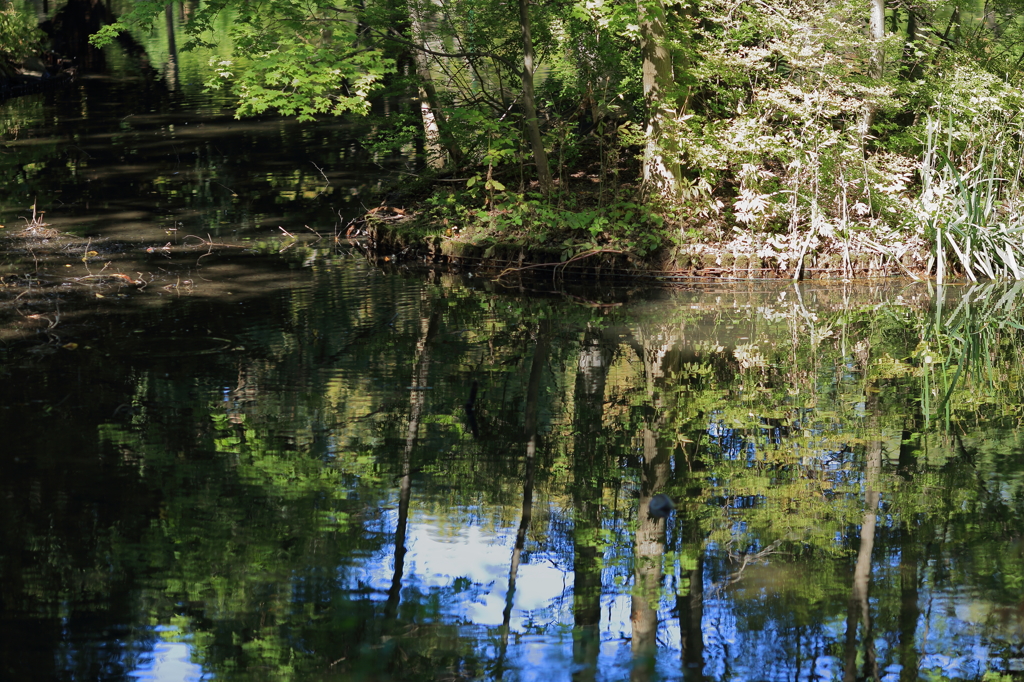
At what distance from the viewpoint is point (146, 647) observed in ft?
15.6

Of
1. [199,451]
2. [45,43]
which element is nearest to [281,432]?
[199,451]

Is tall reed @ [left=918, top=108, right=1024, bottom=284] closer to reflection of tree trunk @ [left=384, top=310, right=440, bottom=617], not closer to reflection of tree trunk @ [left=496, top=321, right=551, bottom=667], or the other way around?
reflection of tree trunk @ [left=496, top=321, right=551, bottom=667]

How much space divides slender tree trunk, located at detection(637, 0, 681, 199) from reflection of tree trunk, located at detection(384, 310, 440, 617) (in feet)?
11.6

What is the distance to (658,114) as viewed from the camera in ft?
41.1

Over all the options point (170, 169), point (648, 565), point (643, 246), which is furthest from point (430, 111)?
point (648, 565)

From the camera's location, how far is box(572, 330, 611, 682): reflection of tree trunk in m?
4.83

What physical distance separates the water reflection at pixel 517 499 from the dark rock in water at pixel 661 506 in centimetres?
5

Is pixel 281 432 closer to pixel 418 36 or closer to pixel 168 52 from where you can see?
pixel 418 36

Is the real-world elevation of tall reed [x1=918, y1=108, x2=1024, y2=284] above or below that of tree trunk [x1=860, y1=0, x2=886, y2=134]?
below

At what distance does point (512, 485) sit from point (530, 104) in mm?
7288

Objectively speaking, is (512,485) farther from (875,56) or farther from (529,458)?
(875,56)

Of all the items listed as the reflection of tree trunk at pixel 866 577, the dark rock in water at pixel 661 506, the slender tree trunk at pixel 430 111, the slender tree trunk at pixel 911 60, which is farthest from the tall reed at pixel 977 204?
the dark rock in water at pixel 661 506

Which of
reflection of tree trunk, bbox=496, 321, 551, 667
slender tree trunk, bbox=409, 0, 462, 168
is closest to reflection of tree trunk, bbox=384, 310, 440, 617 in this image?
reflection of tree trunk, bbox=496, 321, 551, 667

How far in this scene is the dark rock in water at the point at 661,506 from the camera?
235 inches
